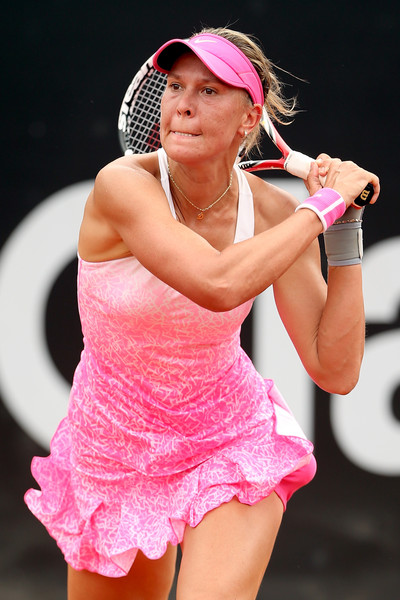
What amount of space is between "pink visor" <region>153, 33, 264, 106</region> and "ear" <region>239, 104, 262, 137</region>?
0.08ft

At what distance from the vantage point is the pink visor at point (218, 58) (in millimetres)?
2027

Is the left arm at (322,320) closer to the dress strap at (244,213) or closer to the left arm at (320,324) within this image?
the left arm at (320,324)

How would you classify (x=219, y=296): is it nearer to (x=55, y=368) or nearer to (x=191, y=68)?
(x=191, y=68)

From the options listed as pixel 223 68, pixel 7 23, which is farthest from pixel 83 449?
pixel 7 23

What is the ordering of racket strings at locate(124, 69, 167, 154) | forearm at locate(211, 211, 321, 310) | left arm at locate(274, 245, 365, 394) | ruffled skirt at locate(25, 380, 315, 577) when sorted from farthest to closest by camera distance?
1. racket strings at locate(124, 69, 167, 154)
2. left arm at locate(274, 245, 365, 394)
3. ruffled skirt at locate(25, 380, 315, 577)
4. forearm at locate(211, 211, 321, 310)

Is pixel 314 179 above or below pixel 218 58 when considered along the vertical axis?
below

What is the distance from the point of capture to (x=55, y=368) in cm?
338

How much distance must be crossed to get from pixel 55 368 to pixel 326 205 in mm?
1654

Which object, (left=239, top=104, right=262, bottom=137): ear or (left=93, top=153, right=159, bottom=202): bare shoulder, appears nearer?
(left=93, top=153, right=159, bottom=202): bare shoulder

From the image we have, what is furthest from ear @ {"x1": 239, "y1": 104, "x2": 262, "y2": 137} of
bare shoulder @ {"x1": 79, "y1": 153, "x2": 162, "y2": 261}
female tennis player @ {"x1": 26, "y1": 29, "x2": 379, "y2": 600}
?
bare shoulder @ {"x1": 79, "y1": 153, "x2": 162, "y2": 261}

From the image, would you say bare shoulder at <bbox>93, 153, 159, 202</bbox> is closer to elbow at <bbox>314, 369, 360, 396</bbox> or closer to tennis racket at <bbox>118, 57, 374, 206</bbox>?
tennis racket at <bbox>118, 57, 374, 206</bbox>

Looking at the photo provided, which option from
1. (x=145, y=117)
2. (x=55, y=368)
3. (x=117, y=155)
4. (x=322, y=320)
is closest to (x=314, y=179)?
(x=322, y=320)

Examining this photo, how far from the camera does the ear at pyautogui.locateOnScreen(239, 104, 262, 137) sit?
7.12 ft

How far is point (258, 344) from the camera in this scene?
3377mm
